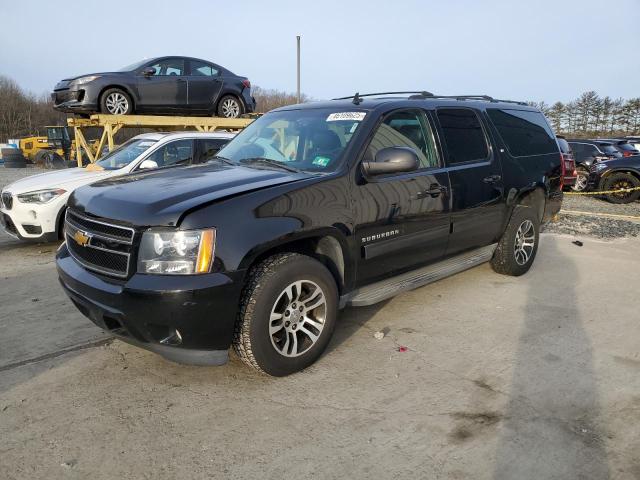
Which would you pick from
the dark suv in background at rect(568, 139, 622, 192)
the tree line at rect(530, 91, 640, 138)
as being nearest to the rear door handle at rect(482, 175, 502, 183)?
the dark suv in background at rect(568, 139, 622, 192)

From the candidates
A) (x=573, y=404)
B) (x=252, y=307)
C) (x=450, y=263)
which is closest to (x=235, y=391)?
(x=252, y=307)

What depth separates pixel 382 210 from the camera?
3.62m

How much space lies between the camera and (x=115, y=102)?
10609mm

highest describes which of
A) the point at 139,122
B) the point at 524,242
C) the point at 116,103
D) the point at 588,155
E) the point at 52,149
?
the point at 116,103

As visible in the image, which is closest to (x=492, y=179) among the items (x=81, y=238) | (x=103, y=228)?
(x=103, y=228)

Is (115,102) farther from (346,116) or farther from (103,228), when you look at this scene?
(103,228)

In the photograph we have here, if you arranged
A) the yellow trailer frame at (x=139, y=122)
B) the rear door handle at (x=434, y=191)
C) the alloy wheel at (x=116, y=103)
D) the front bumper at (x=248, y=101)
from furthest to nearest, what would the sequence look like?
the front bumper at (x=248, y=101)
the alloy wheel at (x=116, y=103)
the yellow trailer frame at (x=139, y=122)
the rear door handle at (x=434, y=191)

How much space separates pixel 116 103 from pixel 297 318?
931 cm

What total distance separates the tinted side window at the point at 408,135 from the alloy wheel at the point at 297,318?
119 centimetres

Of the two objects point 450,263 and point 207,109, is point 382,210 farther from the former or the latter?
point 207,109

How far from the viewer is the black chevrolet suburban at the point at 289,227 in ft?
8.94

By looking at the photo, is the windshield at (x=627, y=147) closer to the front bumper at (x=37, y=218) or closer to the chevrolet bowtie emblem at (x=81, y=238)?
the front bumper at (x=37, y=218)

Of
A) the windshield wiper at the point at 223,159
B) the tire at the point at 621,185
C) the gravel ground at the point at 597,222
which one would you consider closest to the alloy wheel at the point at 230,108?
the gravel ground at the point at 597,222

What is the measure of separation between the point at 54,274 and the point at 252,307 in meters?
3.75
